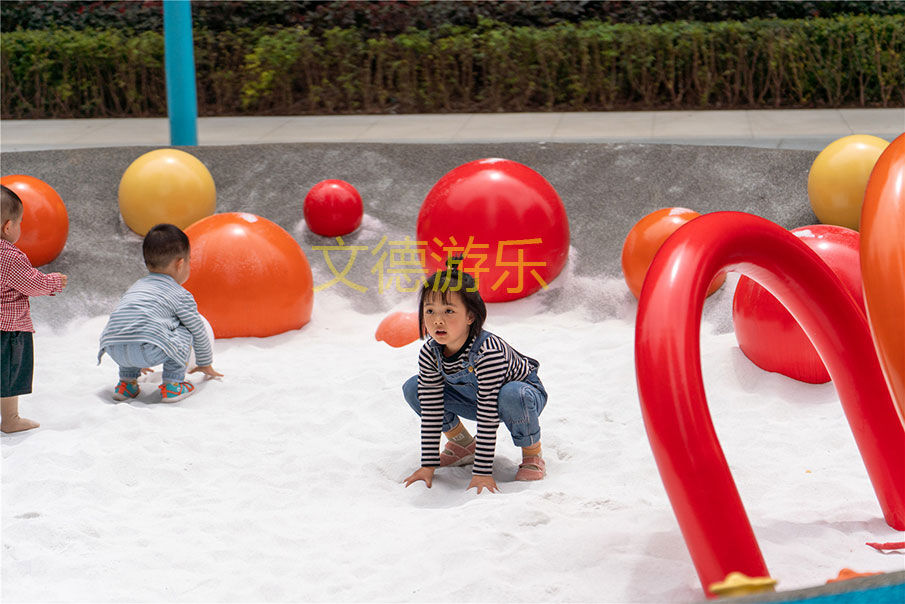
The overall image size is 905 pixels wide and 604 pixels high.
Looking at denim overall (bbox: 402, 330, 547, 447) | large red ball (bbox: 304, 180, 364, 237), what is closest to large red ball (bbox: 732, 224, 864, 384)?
denim overall (bbox: 402, 330, 547, 447)

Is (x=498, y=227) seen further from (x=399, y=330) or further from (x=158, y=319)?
(x=158, y=319)

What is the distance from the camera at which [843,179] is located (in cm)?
648

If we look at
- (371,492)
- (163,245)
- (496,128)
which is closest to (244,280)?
(163,245)

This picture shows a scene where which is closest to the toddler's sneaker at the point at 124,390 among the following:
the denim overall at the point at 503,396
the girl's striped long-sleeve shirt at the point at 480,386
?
the denim overall at the point at 503,396

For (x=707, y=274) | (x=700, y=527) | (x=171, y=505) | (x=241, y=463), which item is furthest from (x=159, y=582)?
(x=707, y=274)

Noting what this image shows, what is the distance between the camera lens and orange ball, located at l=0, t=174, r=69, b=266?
6684 millimetres

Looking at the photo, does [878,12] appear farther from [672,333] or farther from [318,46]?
[672,333]

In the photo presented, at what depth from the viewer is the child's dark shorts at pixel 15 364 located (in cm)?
444

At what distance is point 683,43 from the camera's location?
12.5m

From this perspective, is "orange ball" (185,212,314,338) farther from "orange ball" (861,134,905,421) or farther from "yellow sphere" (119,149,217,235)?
"orange ball" (861,134,905,421)

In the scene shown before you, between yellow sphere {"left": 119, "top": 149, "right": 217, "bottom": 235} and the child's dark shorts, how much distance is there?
2.68m

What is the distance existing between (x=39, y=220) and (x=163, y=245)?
2274 millimetres

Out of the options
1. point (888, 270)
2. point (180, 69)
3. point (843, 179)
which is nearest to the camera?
point (888, 270)

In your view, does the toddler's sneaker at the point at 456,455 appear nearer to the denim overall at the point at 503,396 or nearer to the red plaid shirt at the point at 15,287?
the denim overall at the point at 503,396
